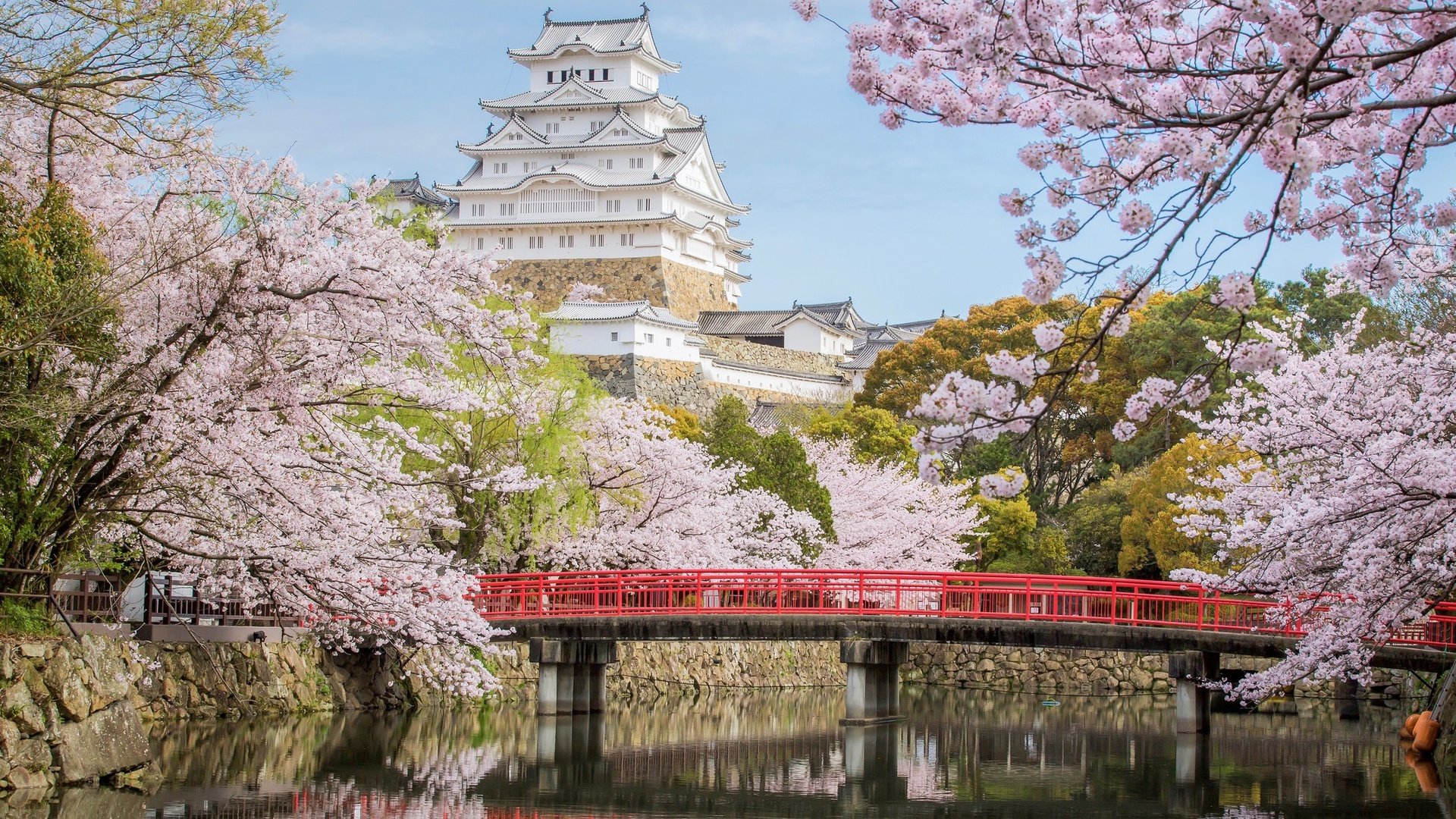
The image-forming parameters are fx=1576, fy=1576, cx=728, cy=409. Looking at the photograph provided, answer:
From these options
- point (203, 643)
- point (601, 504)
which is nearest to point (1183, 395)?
point (203, 643)

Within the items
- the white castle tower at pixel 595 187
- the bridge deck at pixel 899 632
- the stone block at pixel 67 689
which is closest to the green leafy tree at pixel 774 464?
the bridge deck at pixel 899 632

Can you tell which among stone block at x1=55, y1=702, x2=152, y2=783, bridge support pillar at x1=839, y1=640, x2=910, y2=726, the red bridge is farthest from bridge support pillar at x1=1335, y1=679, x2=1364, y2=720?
stone block at x1=55, y1=702, x2=152, y2=783

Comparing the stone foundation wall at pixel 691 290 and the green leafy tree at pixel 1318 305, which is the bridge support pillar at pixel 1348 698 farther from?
the stone foundation wall at pixel 691 290

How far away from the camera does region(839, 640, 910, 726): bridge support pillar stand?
23.1 meters

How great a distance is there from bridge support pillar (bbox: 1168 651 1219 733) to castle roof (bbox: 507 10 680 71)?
42.9 metres

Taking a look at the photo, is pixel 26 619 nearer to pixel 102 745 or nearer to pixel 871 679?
pixel 102 745

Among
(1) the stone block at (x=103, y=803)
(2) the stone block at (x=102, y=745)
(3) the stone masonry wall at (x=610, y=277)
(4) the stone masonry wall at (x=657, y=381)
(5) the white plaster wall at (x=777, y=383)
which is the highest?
(3) the stone masonry wall at (x=610, y=277)

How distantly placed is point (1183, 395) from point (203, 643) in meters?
15.8

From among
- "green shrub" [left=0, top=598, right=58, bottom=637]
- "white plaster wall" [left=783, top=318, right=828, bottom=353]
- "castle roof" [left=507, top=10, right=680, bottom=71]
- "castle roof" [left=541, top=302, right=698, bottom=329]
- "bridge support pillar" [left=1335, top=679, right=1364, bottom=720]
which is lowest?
"bridge support pillar" [left=1335, top=679, right=1364, bottom=720]

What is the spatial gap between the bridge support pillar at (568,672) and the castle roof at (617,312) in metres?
27.7

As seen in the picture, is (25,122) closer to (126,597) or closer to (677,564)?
(126,597)

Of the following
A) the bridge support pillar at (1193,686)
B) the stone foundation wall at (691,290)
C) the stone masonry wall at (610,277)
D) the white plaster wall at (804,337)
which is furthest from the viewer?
the white plaster wall at (804,337)

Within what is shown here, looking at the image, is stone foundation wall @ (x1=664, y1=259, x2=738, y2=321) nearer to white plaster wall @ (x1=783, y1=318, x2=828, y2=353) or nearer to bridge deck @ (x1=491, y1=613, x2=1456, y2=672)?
white plaster wall @ (x1=783, y1=318, x2=828, y2=353)

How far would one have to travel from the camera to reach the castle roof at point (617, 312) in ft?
168
